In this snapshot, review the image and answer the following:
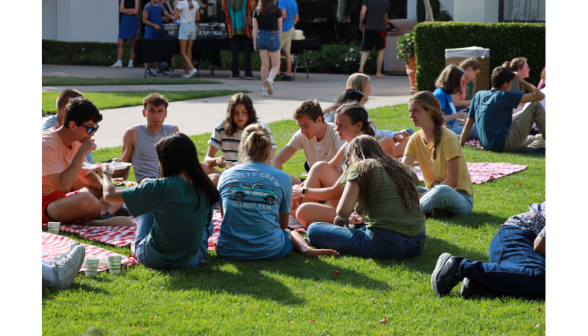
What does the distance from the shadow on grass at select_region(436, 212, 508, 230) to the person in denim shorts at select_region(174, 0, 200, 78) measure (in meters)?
11.9

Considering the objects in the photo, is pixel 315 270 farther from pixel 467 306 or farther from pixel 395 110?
pixel 395 110

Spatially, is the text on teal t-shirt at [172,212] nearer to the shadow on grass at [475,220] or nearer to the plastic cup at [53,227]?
the plastic cup at [53,227]

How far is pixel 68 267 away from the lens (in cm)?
391

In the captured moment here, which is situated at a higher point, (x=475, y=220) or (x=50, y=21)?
(x=50, y=21)

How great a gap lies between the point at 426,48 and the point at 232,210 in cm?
955

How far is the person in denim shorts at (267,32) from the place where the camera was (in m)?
13.2

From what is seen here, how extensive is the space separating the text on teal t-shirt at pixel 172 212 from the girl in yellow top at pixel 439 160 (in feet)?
7.41

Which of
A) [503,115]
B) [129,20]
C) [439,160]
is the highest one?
[129,20]

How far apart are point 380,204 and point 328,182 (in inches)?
38.6

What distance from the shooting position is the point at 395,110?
11625 mm

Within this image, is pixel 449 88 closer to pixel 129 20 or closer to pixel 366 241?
pixel 366 241

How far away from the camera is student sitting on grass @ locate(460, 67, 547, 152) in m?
8.39

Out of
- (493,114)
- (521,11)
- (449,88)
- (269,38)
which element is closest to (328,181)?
(449,88)
